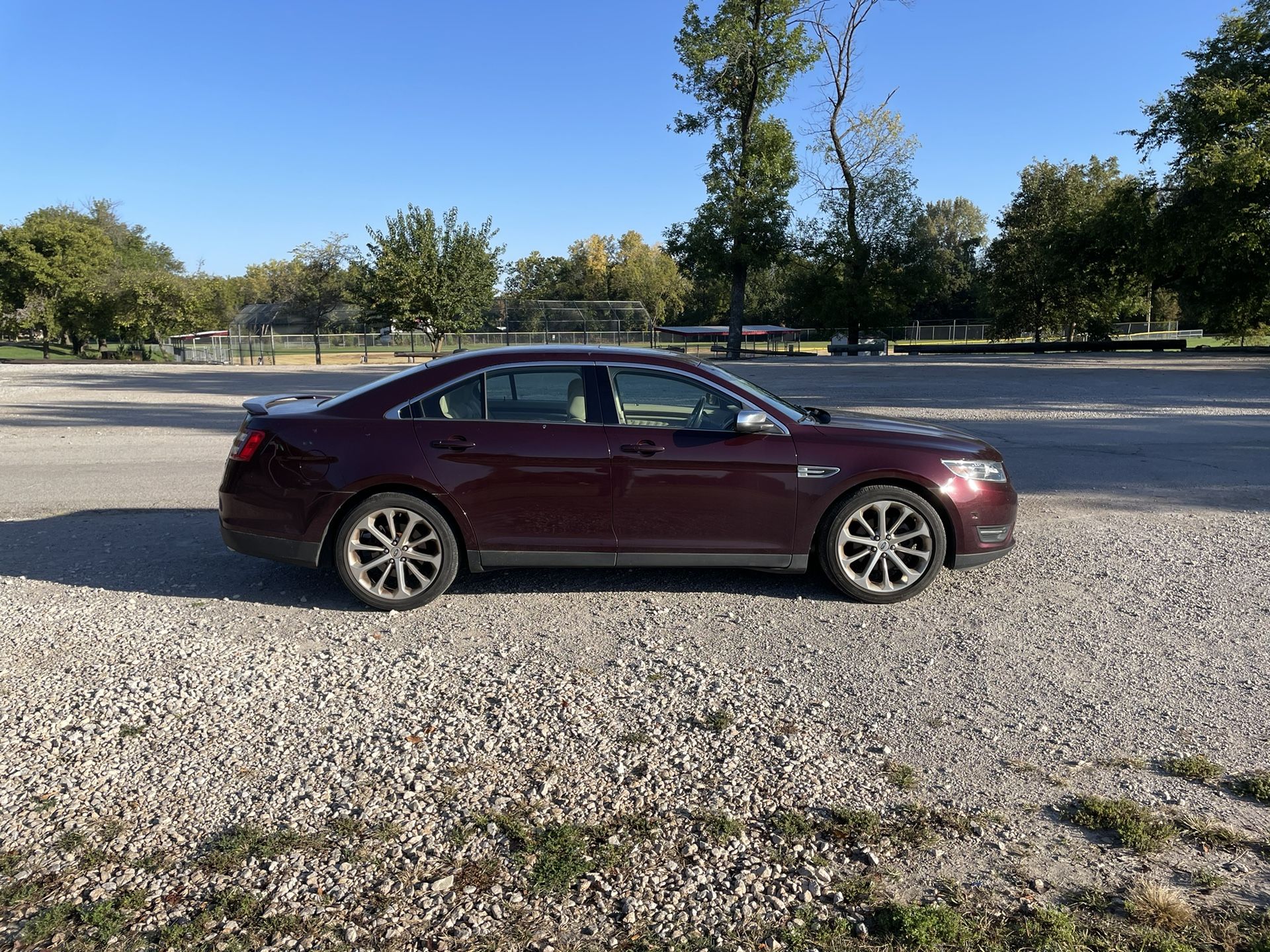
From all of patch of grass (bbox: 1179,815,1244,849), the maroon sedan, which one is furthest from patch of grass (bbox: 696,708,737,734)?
patch of grass (bbox: 1179,815,1244,849)

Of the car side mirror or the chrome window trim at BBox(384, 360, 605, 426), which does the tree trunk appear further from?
the car side mirror

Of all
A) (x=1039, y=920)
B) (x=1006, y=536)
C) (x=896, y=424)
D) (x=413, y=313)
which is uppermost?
(x=413, y=313)

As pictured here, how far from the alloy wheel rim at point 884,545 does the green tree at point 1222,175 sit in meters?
29.7

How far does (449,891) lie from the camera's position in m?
2.74

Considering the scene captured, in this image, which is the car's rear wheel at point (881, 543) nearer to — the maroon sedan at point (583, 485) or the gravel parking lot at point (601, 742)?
the maroon sedan at point (583, 485)

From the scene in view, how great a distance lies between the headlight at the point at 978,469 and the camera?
5.50 metres

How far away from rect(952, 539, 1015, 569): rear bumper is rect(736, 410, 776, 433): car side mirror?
1.45 meters

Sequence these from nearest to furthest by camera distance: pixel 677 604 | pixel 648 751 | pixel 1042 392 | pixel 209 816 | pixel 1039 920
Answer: pixel 1039 920, pixel 209 816, pixel 648 751, pixel 677 604, pixel 1042 392

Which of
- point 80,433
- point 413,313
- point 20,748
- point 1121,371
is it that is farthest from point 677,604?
point 413,313

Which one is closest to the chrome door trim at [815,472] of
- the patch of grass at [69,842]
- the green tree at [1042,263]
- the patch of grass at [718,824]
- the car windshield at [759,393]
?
the car windshield at [759,393]

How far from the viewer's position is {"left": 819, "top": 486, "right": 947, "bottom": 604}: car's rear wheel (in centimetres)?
543

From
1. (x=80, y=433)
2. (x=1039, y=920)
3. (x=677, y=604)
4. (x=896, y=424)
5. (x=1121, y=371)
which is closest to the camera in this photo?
(x=1039, y=920)

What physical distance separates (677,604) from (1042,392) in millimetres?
17188

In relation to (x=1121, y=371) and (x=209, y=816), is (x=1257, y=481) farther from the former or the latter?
(x=1121, y=371)
